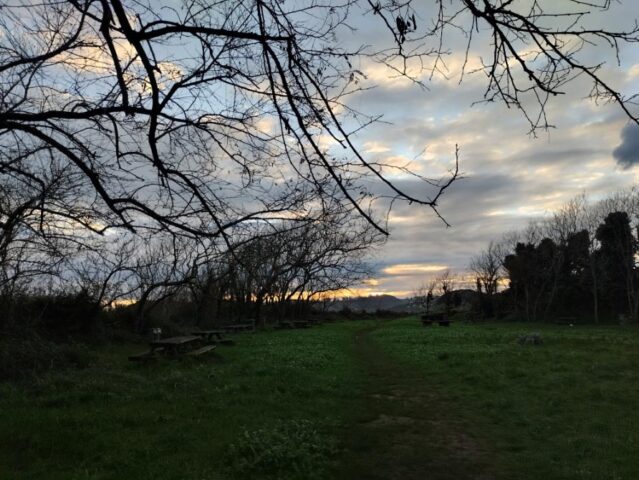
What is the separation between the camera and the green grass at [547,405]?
20.5 feet

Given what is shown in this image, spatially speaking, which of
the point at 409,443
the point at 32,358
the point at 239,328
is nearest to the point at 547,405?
the point at 409,443

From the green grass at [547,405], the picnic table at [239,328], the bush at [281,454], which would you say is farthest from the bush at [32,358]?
the picnic table at [239,328]

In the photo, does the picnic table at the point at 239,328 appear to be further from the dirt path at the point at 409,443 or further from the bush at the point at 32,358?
the dirt path at the point at 409,443

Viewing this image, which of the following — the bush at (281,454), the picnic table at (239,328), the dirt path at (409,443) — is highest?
the picnic table at (239,328)

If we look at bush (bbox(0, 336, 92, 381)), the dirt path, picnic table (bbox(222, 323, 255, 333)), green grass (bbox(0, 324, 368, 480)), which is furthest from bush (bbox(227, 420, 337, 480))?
picnic table (bbox(222, 323, 255, 333))

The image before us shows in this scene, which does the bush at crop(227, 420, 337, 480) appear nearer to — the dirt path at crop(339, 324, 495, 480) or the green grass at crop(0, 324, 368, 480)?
the green grass at crop(0, 324, 368, 480)

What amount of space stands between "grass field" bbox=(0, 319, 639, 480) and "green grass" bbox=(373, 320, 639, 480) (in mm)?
32

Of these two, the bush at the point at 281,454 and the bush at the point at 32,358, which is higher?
the bush at the point at 32,358

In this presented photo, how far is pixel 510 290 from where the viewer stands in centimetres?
6003

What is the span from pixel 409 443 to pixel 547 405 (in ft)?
11.2

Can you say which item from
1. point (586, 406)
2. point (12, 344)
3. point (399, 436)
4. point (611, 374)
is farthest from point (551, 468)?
point (12, 344)

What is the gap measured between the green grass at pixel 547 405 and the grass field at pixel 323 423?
3cm

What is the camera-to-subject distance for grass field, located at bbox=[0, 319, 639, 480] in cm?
587

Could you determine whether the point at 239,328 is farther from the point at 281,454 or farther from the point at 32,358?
the point at 281,454
